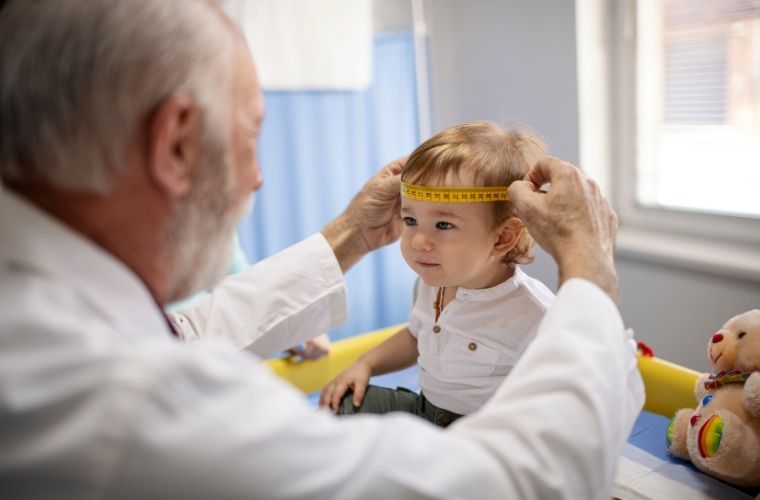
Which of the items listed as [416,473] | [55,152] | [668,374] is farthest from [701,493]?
[55,152]

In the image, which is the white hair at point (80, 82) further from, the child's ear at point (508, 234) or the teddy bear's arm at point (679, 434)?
the teddy bear's arm at point (679, 434)

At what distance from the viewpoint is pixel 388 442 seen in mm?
708

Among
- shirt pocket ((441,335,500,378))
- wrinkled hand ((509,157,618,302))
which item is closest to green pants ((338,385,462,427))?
shirt pocket ((441,335,500,378))

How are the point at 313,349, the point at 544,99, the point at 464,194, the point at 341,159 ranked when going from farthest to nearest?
1. the point at 341,159
2. the point at 544,99
3. the point at 313,349
4. the point at 464,194

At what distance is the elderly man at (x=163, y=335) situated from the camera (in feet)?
2.05

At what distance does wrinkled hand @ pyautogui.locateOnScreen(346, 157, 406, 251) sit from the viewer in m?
1.49

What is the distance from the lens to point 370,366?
5.21 feet

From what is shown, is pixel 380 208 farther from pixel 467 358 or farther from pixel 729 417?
pixel 729 417

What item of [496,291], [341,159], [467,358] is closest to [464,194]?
[496,291]

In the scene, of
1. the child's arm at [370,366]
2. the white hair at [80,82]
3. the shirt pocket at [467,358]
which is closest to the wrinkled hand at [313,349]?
the child's arm at [370,366]

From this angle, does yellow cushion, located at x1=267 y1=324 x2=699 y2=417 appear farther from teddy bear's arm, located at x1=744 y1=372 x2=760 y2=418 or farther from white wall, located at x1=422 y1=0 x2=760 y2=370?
white wall, located at x1=422 y1=0 x2=760 y2=370

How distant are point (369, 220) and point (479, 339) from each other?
0.36m

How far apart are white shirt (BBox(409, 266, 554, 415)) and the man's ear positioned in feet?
2.46

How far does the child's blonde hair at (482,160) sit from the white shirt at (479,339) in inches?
3.7
